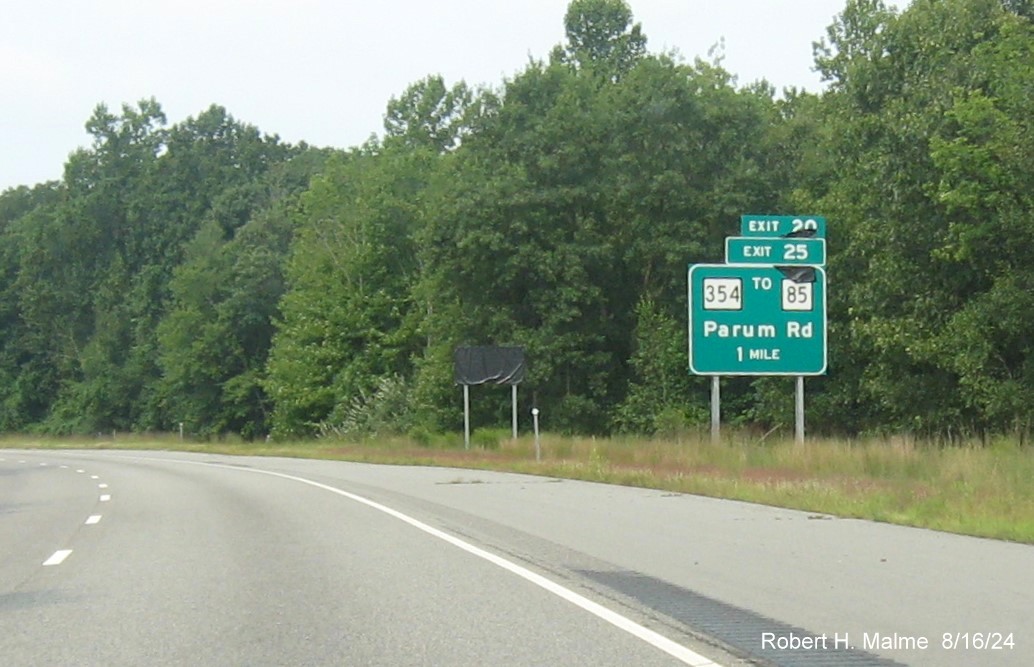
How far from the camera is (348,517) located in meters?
20.3

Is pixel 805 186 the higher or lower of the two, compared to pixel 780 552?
higher

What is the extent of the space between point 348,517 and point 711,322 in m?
12.1

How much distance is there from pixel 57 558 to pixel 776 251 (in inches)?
740

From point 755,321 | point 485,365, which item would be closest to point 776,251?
point 755,321

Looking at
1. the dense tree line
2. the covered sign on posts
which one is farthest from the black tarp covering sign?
the dense tree line

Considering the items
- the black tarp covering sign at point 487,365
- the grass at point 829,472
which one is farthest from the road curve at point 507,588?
the black tarp covering sign at point 487,365

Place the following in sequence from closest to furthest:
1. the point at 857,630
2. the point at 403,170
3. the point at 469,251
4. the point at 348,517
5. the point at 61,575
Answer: the point at 857,630 → the point at 61,575 → the point at 348,517 → the point at 469,251 → the point at 403,170

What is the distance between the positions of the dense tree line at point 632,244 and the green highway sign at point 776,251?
327 inches

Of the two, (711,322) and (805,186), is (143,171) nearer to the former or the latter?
(805,186)

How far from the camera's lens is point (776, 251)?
30.5 m

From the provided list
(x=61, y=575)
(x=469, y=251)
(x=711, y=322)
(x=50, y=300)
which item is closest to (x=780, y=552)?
(x=61, y=575)

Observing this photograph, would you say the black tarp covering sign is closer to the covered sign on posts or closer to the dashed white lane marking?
the covered sign on posts

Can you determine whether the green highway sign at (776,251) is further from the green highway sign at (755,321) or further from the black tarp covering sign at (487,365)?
the black tarp covering sign at (487,365)

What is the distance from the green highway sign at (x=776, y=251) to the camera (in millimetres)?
30375
